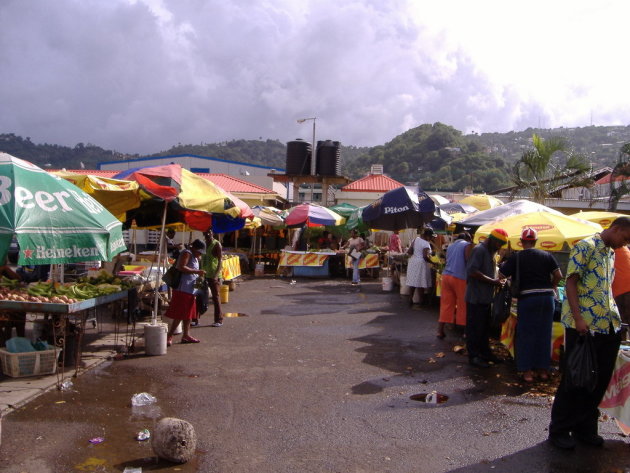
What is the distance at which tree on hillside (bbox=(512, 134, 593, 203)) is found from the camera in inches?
845

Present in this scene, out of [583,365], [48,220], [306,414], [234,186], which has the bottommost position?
[306,414]

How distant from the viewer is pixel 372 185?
132ft

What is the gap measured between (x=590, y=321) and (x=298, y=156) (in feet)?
91.7

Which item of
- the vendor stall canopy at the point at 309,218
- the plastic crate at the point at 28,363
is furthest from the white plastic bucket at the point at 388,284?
the plastic crate at the point at 28,363

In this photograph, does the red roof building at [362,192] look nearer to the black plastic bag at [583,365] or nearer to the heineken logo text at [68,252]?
the heineken logo text at [68,252]

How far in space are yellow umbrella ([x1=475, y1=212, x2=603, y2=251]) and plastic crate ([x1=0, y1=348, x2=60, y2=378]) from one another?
701cm

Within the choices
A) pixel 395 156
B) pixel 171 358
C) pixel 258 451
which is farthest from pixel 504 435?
pixel 395 156

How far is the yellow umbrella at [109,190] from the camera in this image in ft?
28.7

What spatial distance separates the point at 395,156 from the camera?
79062mm

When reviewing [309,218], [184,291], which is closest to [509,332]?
[184,291]

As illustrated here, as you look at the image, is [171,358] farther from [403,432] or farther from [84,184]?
[403,432]

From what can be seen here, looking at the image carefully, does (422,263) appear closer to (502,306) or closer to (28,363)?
(502,306)

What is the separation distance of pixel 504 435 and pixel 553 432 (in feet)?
1.54

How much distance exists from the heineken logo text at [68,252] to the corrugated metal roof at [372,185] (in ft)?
110
